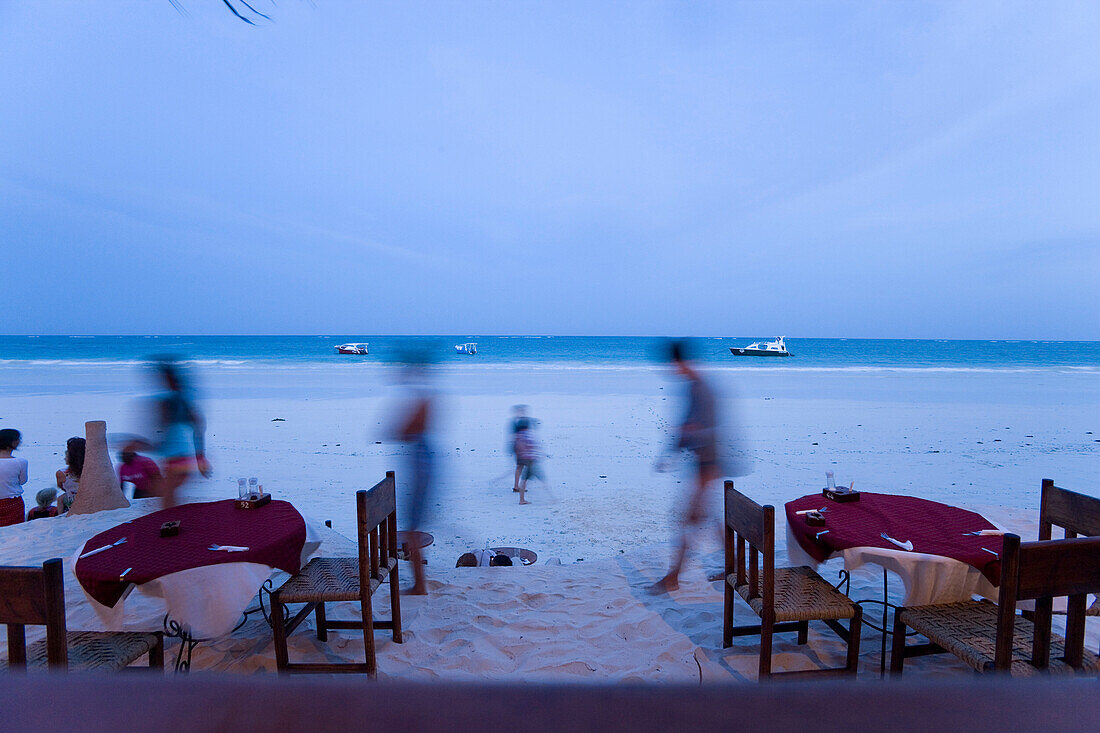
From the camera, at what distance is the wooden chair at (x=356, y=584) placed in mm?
2801

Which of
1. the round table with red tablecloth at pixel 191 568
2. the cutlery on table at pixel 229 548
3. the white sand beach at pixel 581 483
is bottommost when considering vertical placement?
the white sand beach at pixel 581 483

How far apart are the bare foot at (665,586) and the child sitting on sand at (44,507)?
5.71m

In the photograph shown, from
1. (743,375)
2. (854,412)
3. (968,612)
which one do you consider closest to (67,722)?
(968,612)

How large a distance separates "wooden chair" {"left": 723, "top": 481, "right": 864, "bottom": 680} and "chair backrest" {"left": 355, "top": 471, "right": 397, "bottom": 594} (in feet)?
6.12

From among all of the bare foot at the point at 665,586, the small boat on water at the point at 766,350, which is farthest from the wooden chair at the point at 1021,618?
the small boat on water at the point at 766,350

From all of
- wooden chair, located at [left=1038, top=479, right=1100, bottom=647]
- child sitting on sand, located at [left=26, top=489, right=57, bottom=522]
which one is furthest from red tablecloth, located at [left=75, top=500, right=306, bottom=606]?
wooden chair, located at [left=1038, top=479, right=1100, bottom=647]

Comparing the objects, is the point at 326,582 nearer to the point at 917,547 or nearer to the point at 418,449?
the point at 418,449

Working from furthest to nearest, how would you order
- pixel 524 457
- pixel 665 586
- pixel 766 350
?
pixel 766 350 < pixel 524 457 < pixel 665 586

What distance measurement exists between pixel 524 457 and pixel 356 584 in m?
3.54

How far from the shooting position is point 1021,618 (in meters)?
2.76

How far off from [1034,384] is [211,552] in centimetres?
2542

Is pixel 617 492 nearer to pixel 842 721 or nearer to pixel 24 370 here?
pixel 842 721

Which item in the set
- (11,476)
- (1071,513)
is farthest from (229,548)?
(1071,513)

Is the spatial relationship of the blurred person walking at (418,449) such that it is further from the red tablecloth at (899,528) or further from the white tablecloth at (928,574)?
the white tablecloth at (928,574)
